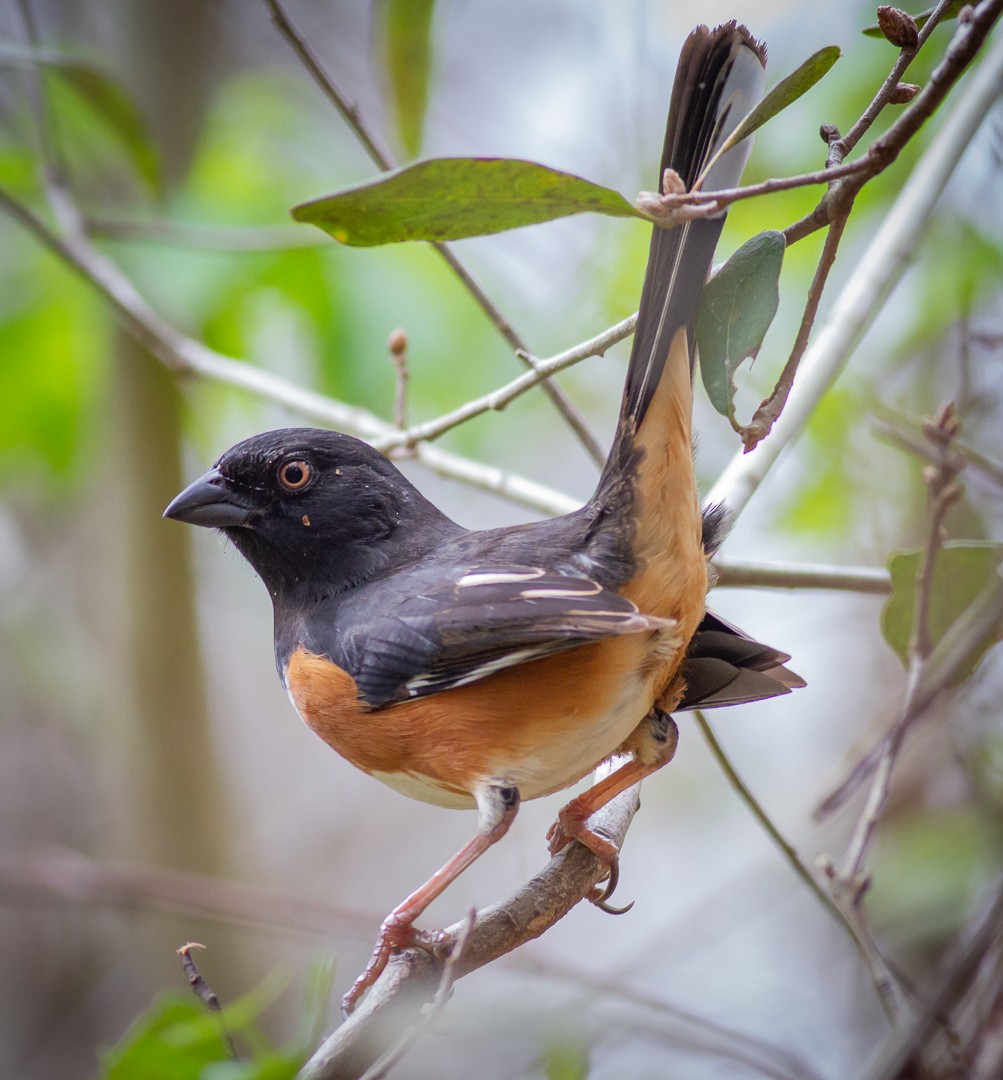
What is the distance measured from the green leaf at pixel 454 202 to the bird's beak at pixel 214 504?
34.4 inches

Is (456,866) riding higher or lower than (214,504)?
lower

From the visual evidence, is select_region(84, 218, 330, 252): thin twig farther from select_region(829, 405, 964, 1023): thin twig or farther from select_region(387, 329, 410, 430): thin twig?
select_region(829, 405, 964, 1023): thin twig

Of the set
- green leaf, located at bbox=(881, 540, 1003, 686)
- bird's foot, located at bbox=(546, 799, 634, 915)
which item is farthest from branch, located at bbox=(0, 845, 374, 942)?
green leaf, located at bbox=(881, 540, 1003, 686)

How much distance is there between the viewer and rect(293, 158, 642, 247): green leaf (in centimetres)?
156

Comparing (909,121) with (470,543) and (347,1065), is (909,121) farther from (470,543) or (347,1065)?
(347,1065)

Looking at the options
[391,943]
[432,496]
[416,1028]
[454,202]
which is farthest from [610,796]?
[432,496]

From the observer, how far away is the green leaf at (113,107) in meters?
3.44

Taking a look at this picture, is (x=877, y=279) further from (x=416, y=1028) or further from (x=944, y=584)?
(x=416, y=1028)

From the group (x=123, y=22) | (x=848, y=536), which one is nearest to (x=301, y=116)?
(x=123, y=22)

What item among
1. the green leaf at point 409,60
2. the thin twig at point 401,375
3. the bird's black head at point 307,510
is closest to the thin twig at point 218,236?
the green leaf at point 409,60

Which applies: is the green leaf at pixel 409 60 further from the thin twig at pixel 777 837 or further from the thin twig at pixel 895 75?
the thin twig at pixel 777 837

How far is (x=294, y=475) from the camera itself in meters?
2.41

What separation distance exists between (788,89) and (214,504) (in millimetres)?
1431

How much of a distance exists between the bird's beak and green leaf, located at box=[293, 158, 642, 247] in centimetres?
87
